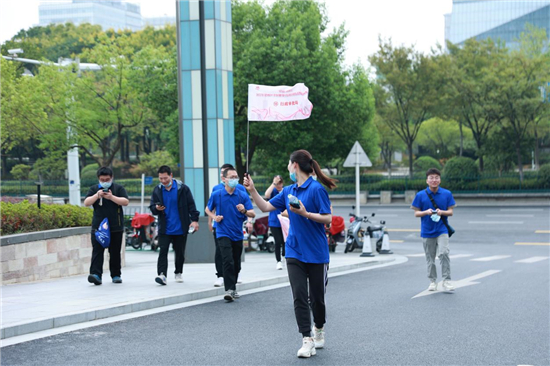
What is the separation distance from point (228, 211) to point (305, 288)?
3404mm

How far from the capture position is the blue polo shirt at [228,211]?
32.1 feet

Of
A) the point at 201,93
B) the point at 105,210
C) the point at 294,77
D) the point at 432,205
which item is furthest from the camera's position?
the point at 294,77

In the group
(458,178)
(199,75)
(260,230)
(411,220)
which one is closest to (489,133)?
(458,178)

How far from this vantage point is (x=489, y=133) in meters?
41.3

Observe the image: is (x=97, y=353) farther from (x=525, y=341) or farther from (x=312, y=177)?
(x=525, y=341)

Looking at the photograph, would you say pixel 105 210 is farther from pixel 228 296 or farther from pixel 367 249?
pixel 367 249

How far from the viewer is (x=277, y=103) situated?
10.7m

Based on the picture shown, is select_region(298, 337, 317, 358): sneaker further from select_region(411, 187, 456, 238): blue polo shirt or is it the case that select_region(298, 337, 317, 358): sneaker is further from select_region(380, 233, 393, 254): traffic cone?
select_region(380, 233, 393, 254): traffic cone

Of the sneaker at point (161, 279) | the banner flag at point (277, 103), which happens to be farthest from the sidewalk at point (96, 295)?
the banner flag at point (277, 103)

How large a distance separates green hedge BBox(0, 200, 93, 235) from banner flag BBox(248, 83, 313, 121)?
4448mm

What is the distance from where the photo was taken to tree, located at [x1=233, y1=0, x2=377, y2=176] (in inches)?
1093

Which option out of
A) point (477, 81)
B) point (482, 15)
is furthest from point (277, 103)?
point (482, 15)

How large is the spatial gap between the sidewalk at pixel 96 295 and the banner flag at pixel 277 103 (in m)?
2.75

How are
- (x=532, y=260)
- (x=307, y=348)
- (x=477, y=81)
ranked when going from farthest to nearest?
(x=477, y=81)
(x=532, y=260)
(x=307, y=348)
